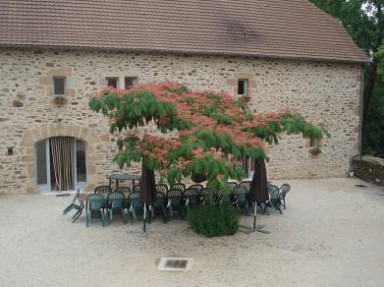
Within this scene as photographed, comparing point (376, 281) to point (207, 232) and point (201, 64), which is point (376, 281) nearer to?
point (207, 232)

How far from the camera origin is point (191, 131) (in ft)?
29.8

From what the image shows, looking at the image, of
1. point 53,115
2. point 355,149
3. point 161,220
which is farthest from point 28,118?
point 355,149

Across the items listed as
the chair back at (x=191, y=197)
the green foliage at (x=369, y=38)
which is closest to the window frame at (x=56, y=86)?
the chair back at (x=191, y=197)

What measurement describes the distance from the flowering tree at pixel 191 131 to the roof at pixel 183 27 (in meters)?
4.69

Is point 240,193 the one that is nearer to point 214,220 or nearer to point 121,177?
point 214,220

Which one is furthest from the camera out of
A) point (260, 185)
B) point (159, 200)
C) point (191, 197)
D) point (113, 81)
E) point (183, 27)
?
point (183, 27)

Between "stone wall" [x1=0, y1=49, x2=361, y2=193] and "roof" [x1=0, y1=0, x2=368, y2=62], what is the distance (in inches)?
15.1

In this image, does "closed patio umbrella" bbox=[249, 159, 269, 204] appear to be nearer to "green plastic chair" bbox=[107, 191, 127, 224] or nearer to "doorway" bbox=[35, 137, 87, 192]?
"green plastic chair" bbox=[107, 191, 127, 224]

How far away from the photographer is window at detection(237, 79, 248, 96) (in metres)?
15.9

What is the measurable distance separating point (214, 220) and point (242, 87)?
696 centimetres

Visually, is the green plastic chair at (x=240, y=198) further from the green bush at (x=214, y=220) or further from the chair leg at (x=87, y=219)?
the chair leg at (x=87, y=219)

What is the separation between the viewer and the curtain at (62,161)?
556 inches

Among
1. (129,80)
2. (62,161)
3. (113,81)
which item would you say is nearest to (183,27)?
(129,80)

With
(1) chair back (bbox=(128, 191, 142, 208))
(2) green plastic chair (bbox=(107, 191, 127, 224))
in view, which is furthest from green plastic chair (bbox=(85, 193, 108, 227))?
(1) chair back (bbox=(128, 191, 142, 208))
